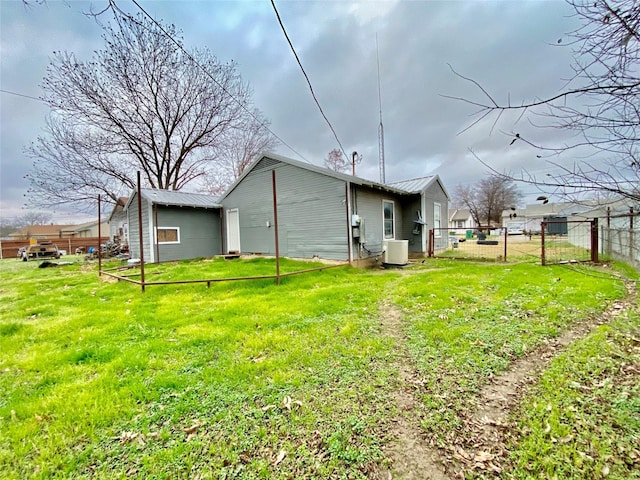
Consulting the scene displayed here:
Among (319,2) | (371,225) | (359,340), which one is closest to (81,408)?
(359,340)

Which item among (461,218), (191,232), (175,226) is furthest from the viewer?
(461,218)

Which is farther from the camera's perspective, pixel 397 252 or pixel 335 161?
pixel 335 161

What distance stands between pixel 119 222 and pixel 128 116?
28.8 feet

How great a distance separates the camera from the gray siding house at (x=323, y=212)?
29.5ft

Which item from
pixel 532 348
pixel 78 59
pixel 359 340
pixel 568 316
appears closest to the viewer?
pixel 532 348

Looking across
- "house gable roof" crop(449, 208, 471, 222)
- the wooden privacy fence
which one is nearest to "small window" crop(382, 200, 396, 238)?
the wooden privacy fence

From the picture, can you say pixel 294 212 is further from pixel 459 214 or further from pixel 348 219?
pixel 459 214

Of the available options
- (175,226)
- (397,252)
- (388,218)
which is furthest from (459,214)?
(175,226)

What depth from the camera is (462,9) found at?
3189 mm

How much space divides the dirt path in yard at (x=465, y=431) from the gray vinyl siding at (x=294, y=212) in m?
6.38

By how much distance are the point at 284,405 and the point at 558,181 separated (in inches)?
106

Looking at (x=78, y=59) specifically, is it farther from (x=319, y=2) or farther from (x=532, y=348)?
(x=532, y=348)

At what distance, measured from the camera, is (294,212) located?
10.2 metres

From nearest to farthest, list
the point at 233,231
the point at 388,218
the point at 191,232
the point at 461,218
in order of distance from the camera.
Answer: the point at 388,218 < the point at 191,232 < the point at 233,231 < the point at 461,218
